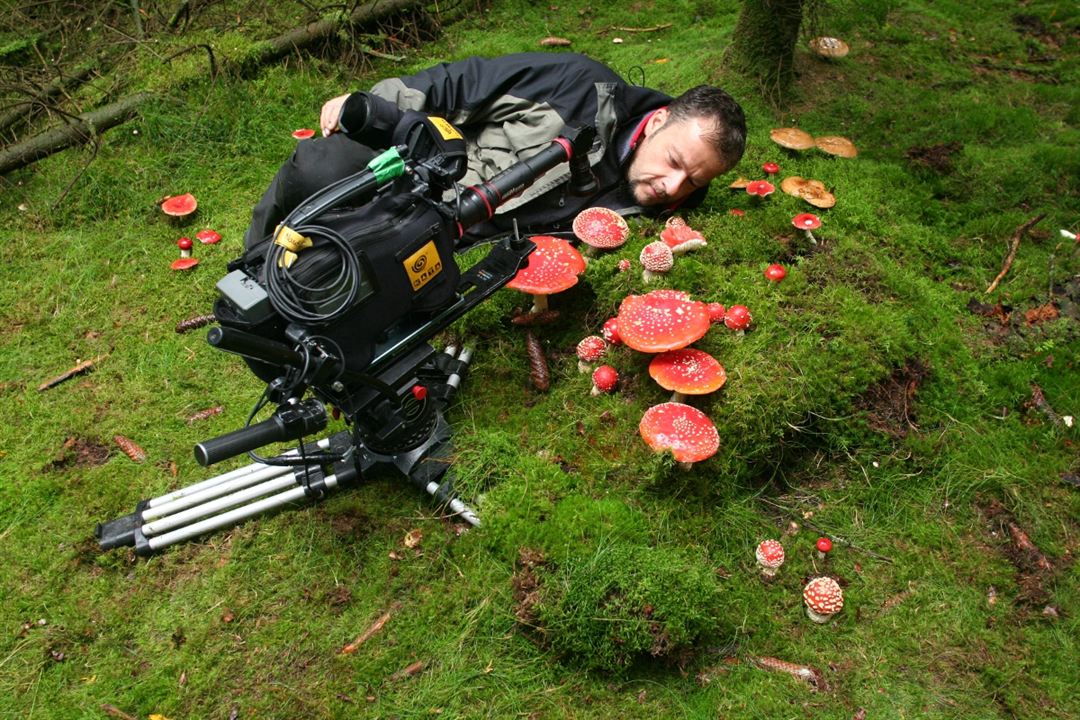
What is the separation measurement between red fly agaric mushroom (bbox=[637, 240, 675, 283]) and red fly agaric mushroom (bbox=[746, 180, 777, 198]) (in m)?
1.13

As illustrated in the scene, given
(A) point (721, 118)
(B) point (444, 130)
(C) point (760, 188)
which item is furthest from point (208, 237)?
(C) point (760, 188)

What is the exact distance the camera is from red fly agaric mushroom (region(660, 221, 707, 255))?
445 cm

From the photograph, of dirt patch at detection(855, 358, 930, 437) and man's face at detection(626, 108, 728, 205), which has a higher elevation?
man's face at detection(626, 108, 728, 205)

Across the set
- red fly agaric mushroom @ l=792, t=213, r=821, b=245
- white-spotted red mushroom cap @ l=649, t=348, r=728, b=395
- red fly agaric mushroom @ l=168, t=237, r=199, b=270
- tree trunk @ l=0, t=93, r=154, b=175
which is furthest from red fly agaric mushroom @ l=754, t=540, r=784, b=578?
tree trunk @ l=0, t=93, r=154, b=175

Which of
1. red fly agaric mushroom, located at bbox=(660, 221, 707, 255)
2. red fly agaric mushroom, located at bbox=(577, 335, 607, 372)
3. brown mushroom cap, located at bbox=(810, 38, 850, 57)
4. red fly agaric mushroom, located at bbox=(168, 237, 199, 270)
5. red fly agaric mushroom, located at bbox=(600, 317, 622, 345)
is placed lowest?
red fly agaric mushroom, located at bbox=(168, 237, 199, 270)

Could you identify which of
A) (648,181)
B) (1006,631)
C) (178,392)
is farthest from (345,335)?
(1006,631)

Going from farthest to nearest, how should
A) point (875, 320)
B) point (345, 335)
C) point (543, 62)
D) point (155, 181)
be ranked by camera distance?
1. point (155, 181)
2. point (543, 62)
3. point (875, 320)
4. point (345, 335)

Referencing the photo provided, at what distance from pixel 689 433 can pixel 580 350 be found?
3.07 feet

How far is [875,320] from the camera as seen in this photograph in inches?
160

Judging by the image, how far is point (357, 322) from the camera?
280cm

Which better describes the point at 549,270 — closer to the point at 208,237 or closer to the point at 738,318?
the point at 738,318

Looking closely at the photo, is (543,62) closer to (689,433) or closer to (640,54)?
(640,54)

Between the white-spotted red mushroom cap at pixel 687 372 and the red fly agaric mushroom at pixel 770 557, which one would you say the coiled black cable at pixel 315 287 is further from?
the red fly agaric mushroom at pixel 770 557

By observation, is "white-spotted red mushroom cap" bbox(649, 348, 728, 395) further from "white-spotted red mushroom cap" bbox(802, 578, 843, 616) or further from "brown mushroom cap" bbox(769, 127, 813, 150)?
"brown mushroom cap" bbox(769, 127, 813, 150)
